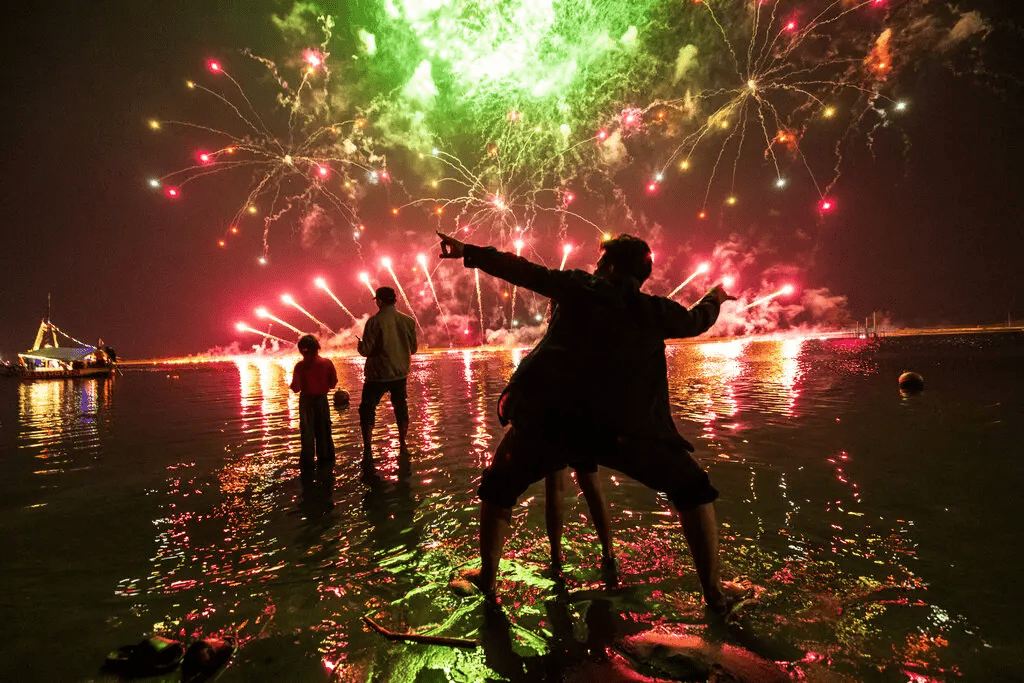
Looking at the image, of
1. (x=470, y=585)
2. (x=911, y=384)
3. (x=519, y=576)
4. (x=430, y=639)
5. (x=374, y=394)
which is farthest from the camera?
(x=911, y=384)

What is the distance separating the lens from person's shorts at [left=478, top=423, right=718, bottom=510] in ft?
8.90

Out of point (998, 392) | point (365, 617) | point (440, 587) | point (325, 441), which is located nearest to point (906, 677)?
point (440, 587)

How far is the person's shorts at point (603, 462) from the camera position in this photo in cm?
271

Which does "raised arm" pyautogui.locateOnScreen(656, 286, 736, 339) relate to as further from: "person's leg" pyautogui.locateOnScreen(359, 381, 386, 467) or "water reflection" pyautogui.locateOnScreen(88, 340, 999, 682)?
"person's leg" pyautogui.locateOnScreen(359, 381, 386, 467)

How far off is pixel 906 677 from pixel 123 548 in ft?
19.1

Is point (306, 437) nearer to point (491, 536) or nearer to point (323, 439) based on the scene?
point (323, 439)

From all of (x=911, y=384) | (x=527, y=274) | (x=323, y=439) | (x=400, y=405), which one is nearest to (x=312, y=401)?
(x=323, y=439)

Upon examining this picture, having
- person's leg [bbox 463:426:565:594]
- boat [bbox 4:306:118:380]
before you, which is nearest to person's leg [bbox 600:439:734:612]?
person's leg [bbox 463:426:565:594]

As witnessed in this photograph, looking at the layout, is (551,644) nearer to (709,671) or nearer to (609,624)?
(609,624)

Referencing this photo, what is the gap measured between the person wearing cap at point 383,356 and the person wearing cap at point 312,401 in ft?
1.75

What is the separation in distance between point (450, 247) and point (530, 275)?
0.64 meters

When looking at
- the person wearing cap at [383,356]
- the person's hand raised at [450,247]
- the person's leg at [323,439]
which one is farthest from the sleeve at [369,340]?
the person's hand raised at [450,247]

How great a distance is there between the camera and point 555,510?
3508 mm

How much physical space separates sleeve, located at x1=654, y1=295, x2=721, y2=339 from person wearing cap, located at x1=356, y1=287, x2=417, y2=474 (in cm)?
482
